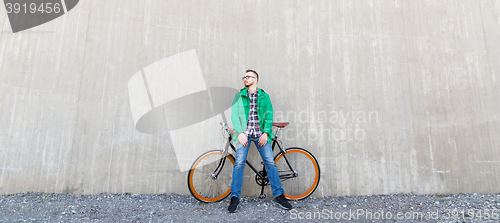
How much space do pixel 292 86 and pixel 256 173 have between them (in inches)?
48.0

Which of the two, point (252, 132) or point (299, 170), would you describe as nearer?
point (252, 132)

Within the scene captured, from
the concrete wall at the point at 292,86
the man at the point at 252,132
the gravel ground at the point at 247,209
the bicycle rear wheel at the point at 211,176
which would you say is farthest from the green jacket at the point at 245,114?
the gravel ground at the point at 247,209

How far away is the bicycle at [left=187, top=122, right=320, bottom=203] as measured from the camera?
2.54 m

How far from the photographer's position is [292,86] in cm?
302

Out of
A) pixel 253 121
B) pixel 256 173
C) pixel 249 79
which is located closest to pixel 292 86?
pixel 249 79

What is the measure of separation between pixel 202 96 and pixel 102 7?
1.95m

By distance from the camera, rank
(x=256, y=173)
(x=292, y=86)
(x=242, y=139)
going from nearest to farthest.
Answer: (x=242, y=139) → (x=256, y=173) → (x=292, y=86)

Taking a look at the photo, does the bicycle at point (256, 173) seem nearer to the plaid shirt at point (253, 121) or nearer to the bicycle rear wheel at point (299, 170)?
the bicycle rear wheel at point (299, 170)

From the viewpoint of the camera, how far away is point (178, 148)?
2.88 metres

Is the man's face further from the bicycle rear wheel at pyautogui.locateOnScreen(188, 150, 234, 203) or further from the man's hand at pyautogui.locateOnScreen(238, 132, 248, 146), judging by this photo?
the bicycle rear wheel at pyautogui.locateOnScreen(188, 150, 234, 203)

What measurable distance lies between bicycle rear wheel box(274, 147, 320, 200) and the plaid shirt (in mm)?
459

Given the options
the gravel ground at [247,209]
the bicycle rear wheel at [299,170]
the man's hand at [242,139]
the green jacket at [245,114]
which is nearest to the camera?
the gravel ground at [247,209]

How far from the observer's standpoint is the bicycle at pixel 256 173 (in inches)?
100.0

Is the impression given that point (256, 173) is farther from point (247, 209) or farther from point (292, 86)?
point (292, 86)
